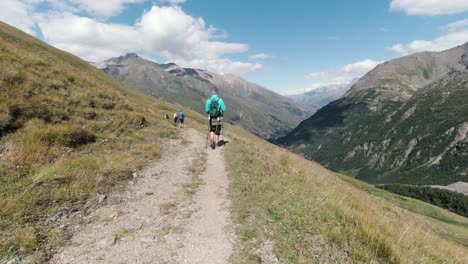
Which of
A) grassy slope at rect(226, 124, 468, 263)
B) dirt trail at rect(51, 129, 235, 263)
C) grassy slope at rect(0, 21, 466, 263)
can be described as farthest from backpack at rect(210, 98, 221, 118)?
grassy slope at rect(226, 124, 468, 263)

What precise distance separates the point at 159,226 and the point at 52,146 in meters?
8.33

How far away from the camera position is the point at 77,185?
37.2ft

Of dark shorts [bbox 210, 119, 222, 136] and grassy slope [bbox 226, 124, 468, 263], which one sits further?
dark shorts [bbox 210, 119, 222, 136]

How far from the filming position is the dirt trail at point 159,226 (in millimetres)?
7664

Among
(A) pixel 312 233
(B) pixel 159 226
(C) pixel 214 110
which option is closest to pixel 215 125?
(C) pixel 214 110

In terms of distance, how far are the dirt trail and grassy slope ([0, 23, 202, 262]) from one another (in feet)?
3.10

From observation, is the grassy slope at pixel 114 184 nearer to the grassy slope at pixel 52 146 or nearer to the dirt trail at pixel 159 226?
the grassy slope at pixel 52 146

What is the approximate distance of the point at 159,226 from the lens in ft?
30.7

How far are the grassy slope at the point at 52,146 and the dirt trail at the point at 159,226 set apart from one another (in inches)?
37.2

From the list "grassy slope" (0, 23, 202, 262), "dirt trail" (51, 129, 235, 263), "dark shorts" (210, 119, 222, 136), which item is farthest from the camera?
Result: "dark shorts" (210, 119, 222, 136)

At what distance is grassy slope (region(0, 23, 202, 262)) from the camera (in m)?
9.02

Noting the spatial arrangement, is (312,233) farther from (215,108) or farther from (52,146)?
(215,108)

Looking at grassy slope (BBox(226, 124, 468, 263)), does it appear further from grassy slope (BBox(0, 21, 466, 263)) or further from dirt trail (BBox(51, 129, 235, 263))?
dirt trail (BBox(51, 129, 235, 263))

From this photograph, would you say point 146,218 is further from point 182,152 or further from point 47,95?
point 47,95
